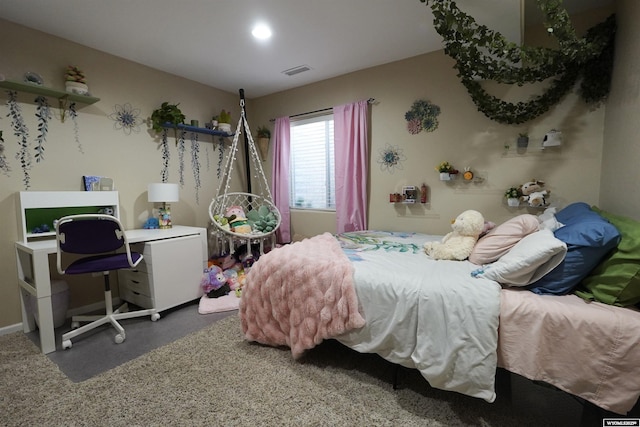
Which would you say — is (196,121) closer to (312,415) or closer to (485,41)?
(485,41)

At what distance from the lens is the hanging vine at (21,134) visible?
7.56 ft

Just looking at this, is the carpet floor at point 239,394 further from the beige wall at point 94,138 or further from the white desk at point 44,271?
the beige wall at point 94,138

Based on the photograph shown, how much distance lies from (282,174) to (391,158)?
154cm

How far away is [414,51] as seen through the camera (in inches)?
111

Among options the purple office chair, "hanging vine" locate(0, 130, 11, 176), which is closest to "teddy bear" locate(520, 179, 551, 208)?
the purple office chair

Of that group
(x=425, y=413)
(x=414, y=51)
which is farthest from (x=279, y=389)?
(x=414, y=51)

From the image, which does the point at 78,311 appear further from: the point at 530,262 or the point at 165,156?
the point at 530,262

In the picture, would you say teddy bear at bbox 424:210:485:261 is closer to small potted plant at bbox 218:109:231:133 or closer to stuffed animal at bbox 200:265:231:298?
stuffed animal at bbox 200:265:231:298

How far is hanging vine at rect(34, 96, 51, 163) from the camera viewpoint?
2428 millimetres

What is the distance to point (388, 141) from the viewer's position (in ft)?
10.3

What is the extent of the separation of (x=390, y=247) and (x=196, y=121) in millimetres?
2797

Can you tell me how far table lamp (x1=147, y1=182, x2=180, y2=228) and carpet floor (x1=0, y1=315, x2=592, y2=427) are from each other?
1.45 m

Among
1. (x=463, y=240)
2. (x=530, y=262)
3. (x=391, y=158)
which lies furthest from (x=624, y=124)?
(x=391, y=158)

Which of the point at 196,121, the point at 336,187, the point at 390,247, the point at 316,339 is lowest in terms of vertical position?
the point at 316,339
